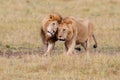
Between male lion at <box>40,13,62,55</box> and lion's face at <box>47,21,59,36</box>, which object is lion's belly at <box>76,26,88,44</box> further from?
lion's face at <box>47,21,59,36</box>

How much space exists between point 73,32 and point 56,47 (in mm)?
2381

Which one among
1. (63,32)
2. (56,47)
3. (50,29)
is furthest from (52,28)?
(56,47)

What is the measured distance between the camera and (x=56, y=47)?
1130 centimetres

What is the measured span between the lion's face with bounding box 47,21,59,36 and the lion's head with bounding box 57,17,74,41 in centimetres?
8

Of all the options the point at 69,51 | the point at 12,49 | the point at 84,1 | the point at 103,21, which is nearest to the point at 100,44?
the point at 12,49

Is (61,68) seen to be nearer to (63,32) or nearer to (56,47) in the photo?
(63,32)

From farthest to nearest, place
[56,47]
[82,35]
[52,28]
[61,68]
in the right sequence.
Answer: [56,47]
[82,35]
[52,28]
[61,68]

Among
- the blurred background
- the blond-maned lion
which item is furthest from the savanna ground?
the blond-maned lion

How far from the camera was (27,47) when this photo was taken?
11117mm

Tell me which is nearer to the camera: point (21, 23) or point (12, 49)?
point (12, 49)

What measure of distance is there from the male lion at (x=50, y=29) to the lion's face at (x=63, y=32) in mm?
83

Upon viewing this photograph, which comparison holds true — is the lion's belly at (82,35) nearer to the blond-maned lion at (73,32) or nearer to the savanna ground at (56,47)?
the blond-maned lion at (73,32)

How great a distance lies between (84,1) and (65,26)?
12.3 meters

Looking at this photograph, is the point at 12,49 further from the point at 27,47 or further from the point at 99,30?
the point at 99,30
